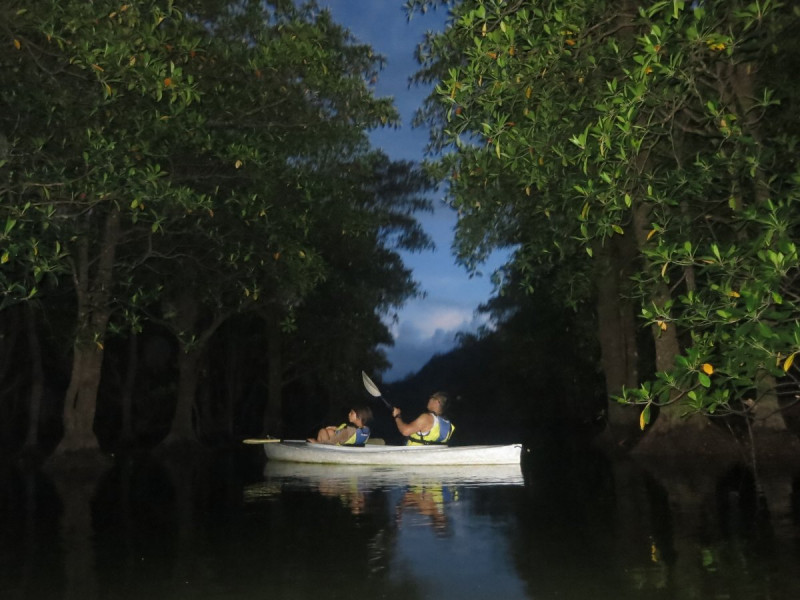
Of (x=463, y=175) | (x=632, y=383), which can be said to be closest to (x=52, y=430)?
(x=632, y=383)

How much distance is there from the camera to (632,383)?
1231 inches

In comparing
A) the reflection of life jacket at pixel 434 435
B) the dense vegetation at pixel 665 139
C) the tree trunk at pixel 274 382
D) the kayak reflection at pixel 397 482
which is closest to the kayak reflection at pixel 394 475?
the kayak reflection at pixel 397 482

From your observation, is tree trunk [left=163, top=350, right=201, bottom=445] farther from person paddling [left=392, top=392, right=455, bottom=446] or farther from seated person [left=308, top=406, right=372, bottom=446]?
person paddling [left=392, top=392, right=455, bottom=446]

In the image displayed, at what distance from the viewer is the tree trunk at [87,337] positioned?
973 inches

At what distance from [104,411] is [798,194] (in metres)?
47.5

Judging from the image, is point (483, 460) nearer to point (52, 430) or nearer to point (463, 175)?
point (463, 175)

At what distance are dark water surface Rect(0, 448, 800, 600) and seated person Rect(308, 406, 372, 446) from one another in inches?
196

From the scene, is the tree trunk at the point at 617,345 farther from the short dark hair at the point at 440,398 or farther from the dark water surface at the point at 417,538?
the dark water surface at the point at 417,538

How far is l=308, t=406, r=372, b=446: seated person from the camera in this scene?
25903 mm

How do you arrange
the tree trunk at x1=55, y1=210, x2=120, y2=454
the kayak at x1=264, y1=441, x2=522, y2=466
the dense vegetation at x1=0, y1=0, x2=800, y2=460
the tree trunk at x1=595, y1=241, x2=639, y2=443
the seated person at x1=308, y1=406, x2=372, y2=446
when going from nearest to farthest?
1. the dense vegetation at x1=0, y1=0, x2=800, y2=460
2. the kayak at x1=264, y1=441, x2=522, y2=466
3. the tree trunk at x1=55, y1=210, x2=120, y2=454
4. the seated person at x1=308, y1=406, x2=372, y2=446
5. the tree trunk at x1=595, y1=241, x2=639, y2=443

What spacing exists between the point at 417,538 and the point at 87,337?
51.6 ft

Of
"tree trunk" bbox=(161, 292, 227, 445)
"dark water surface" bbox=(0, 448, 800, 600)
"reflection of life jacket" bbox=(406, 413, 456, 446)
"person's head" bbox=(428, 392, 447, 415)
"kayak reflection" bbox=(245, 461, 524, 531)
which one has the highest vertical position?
"tree trunk" bbox=(161, 292, 227, 445)

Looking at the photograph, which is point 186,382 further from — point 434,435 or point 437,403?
point 437,403

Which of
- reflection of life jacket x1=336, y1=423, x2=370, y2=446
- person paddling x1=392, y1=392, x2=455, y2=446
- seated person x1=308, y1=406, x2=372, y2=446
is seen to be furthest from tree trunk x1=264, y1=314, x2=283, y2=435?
person paddling x1=392, y1=392, x2=455, y2=446
